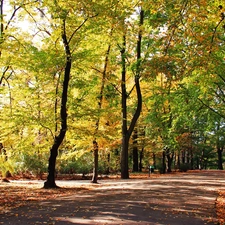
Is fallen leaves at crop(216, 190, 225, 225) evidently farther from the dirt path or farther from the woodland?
the woodland

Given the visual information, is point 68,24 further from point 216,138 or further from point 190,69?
point 216,138

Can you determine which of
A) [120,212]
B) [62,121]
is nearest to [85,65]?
[62,121]

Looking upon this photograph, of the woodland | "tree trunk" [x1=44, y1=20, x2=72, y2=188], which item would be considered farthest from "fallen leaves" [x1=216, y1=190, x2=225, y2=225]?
"tree trunk" [x1=44, y1=20, x2=72, y2=188]

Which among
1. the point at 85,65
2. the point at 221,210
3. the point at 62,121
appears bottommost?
the point at 221,210

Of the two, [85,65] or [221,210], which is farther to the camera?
[85,65]

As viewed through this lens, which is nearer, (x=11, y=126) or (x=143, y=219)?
(x=143, y=219)

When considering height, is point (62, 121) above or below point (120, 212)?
above

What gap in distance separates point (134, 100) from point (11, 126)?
15944 mm

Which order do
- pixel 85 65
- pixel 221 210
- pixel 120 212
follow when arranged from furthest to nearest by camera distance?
pixel 85 65 < pixel 221 210 < pixel 120 212

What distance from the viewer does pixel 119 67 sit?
20.5 meters

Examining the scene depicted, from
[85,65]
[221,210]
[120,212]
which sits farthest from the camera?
[85,65]

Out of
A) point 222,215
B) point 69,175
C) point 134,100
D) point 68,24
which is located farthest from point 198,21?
point 134,100

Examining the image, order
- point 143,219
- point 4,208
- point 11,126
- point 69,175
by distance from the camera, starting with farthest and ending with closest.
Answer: point 69,175, point 11,126, point 4,208, point 143,219

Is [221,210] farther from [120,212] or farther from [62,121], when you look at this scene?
[62,121]
